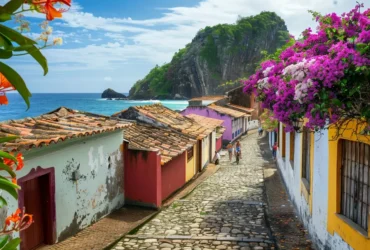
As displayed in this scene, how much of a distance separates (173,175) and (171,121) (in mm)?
4967

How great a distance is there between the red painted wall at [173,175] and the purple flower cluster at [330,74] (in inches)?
357

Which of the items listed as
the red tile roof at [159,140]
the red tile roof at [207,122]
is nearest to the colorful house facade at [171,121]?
the red tile roof at [159,140]

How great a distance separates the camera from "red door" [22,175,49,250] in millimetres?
7840

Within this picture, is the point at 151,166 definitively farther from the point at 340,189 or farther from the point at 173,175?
the point at 340,189

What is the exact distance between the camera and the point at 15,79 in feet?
A: 6.15

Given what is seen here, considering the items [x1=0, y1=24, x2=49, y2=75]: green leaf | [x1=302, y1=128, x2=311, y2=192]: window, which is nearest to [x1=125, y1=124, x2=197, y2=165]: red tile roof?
[x1=302, y1=128, x2=311, y2=192]: window

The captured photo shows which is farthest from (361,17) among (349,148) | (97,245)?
(97,245)

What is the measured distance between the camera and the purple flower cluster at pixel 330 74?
158 inches

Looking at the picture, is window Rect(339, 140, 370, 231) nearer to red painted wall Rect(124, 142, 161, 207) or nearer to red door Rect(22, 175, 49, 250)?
red door Rect(22, 175, 49, 250)

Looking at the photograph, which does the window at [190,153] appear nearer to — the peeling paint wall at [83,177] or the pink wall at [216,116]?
the peeling paint wall at [83,177]

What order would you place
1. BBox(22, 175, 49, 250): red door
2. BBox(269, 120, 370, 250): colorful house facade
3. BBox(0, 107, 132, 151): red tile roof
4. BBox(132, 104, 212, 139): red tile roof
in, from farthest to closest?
BBox(132, 104, 212, 139): red tile roof
BBox(22, 175, 49, 250): red door
BBox(0, 107, 132, 151): red tile roof
BBox(269, 120, 370, 250): colorful house facade

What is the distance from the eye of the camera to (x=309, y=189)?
340 inches

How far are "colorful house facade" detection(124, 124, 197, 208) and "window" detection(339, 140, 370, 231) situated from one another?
283 inches

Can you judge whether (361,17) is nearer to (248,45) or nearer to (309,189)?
(309,189)
